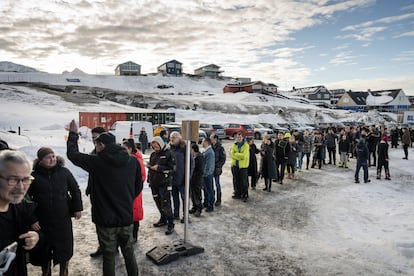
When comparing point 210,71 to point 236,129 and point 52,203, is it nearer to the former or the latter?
point 236,129

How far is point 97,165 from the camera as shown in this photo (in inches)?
142

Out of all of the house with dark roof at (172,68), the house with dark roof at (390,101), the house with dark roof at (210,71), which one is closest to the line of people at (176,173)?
the house with dark roof at (390,101)

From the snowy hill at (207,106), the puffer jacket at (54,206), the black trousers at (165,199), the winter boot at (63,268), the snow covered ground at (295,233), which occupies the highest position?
the snowy hill at (207,106)

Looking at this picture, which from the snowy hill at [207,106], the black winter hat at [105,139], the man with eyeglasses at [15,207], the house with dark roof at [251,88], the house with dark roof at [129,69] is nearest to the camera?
the man with eyeglasses at [15,207]

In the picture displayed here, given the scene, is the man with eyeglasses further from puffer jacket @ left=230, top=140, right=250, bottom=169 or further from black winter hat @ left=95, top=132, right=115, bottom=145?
puffer jacket @ left=230, top=140, right=250, bottom=169

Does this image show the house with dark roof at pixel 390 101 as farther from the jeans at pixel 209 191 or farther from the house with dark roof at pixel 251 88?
the jeans at pixel 209 191

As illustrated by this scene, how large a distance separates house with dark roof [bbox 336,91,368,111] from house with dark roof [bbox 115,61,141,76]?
224 feet

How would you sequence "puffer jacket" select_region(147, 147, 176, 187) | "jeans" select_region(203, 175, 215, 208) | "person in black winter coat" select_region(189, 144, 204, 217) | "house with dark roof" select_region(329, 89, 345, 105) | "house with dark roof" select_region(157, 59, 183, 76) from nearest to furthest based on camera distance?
"puffer jacket" select_region(147, 147, 176, 187) < "person in black winter coat" select_region(189, 144, 204, 217) < "jeans" select_region(203, 175, 215, 208) < "house with dark roof" select_region(329, 89, 345, 105) < "house with dark roof" select_region(157, 59, 183, 76)

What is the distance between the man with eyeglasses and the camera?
6.89 feet

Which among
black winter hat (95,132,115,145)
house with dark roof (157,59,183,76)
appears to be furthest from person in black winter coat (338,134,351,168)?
house with dark roof (157,59,183,76)

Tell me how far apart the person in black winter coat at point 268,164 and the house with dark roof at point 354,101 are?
75912 mm

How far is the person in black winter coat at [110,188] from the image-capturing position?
11.8 ft

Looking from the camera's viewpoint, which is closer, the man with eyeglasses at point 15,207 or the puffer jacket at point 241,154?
the man with eyeglasses at point 15,207

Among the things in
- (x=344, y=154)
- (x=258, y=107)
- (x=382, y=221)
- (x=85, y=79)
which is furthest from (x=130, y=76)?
(x=382, y=221)
